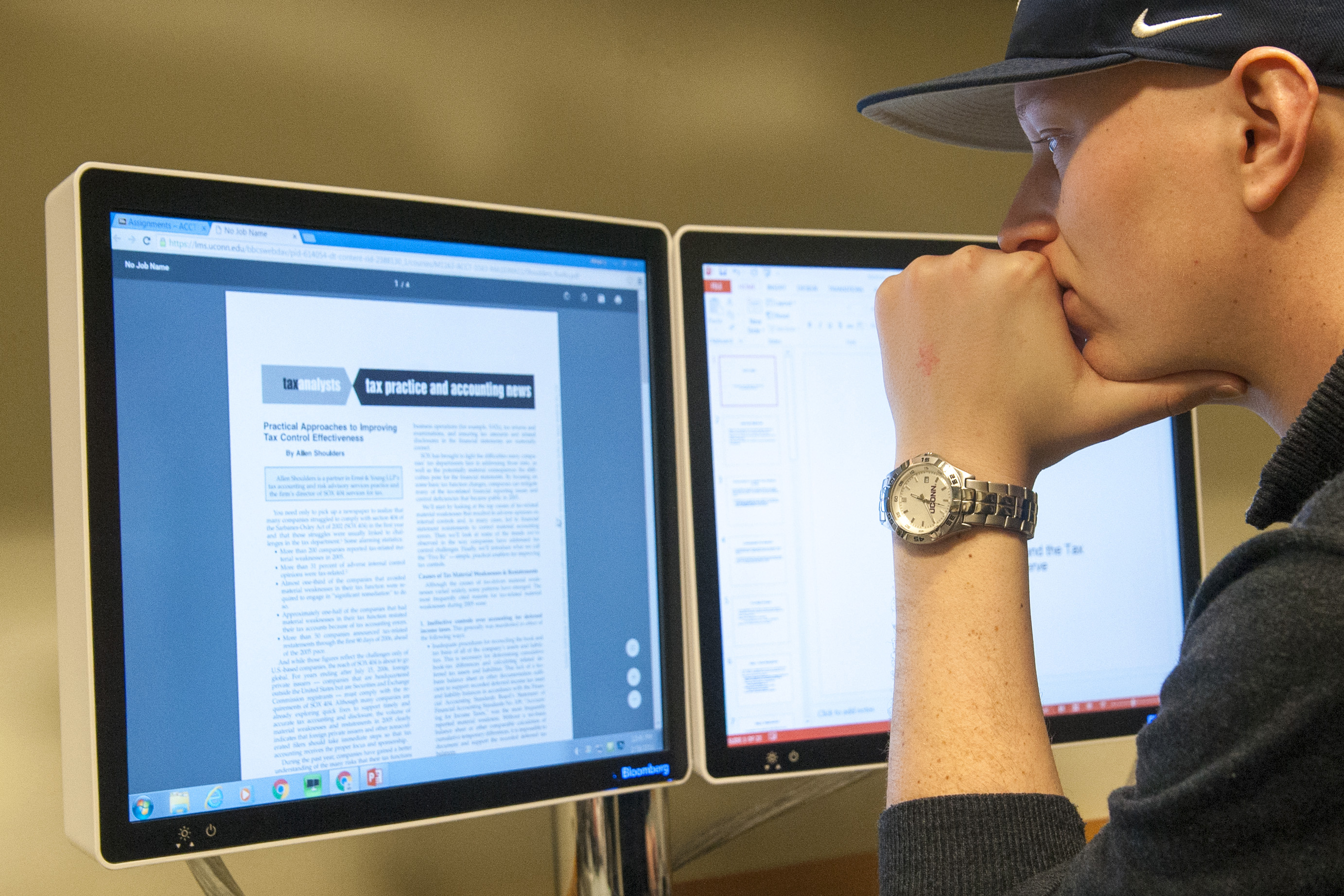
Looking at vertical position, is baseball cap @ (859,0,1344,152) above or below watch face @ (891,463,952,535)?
above

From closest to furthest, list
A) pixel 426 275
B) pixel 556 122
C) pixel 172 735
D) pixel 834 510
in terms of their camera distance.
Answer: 1. pixel 172 735
2. pixel 426 275
3. pixel 834 510
4. pixel 556 122

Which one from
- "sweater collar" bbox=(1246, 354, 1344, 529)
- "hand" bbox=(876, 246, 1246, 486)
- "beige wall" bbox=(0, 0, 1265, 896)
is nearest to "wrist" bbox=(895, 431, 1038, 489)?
"hand" bbox=(876, 246, 1246, 486)

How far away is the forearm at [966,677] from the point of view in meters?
0.57

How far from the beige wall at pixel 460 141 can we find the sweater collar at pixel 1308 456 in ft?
2.06

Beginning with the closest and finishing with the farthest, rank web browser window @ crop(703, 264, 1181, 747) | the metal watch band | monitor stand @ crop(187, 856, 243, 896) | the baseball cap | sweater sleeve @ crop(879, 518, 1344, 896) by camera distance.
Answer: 1. sweater sleeve @ crop(879, 518, 1344, 896)
2. the baseball cap
3. the metal watch band
4. monitor stand @ crop(187, 856, 243, 896)
5. web browser window @ crop(703, 264, 1181, 747)

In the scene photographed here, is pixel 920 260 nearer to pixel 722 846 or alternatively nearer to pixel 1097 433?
pixel 1097 433

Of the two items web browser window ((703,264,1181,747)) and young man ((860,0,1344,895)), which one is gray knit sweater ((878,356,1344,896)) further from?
web browser window ((703,264,1181,747))

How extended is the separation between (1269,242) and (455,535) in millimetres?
536

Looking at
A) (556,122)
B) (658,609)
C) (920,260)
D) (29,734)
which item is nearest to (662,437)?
(658,609)

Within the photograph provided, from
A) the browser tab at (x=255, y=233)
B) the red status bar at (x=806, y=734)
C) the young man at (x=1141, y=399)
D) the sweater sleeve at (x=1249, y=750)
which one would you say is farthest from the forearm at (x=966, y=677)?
the browser tab at (x=255, y=233)

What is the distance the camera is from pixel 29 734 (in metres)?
0.78

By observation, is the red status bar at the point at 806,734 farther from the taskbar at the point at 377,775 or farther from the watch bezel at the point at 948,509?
the watch bezel at the point at 948,509

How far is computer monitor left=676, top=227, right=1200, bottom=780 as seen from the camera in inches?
32.7

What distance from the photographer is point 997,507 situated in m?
0.62
